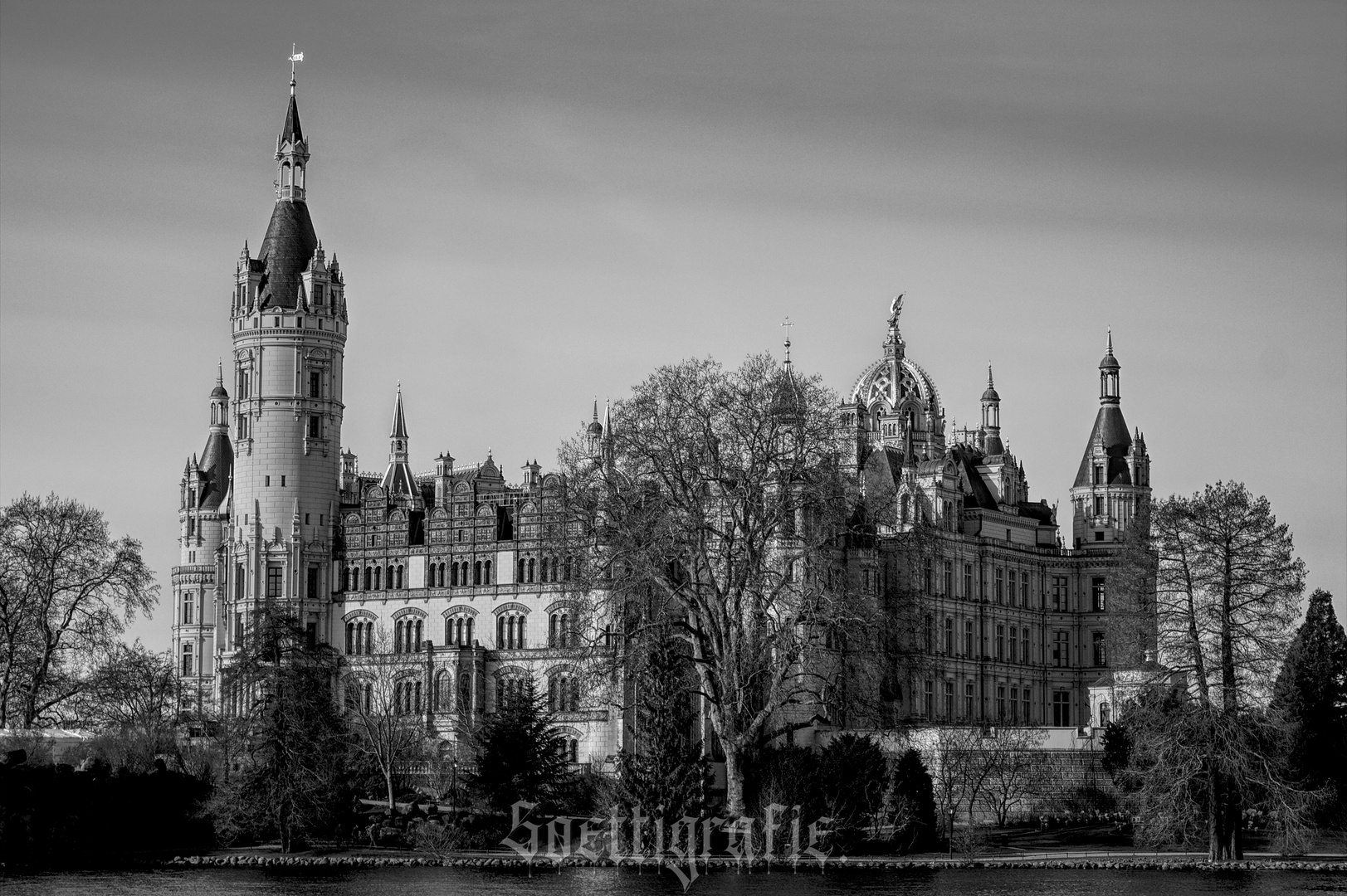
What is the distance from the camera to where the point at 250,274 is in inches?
4186

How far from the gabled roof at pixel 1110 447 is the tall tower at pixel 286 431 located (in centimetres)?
3748

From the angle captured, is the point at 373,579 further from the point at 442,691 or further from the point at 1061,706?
the point at 1061,706

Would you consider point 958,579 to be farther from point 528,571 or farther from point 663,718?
point 663,718

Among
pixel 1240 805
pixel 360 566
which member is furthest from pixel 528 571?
pixel 1240 805

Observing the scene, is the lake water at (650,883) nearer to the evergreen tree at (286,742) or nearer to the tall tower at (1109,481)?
the evergreen tree at (286,742)

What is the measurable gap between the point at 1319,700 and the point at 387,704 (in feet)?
112

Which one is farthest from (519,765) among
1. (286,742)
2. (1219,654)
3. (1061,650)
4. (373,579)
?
(1061,650)

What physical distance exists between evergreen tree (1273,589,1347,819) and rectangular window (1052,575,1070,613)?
3664cm

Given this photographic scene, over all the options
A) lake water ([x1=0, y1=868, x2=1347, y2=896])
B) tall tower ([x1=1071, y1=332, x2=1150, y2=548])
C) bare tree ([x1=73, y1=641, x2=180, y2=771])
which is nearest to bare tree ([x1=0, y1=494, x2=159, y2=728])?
bare tree ([x1=73, y1=641, x2=180, y2=771])

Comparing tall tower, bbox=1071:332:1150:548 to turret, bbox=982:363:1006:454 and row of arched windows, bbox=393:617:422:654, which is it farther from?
row of arched windows, bbox=393:617:422:654

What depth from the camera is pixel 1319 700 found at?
242 feet

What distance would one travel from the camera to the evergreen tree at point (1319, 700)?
2703 inches

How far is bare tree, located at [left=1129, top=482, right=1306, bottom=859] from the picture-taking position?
6025 cm

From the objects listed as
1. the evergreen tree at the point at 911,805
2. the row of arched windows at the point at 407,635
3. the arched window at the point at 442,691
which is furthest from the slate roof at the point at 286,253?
the evergreen tree at the point at 911,805
